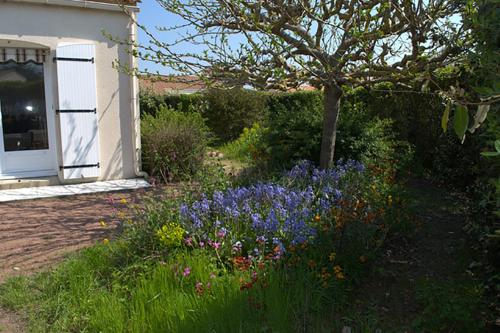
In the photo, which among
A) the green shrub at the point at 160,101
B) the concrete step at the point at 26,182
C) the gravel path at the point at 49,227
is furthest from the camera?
the green shrub at the point at 160,101

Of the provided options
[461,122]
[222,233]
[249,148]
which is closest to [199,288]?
[222,233]

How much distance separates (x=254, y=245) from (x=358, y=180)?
1733 mm

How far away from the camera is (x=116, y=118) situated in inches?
309

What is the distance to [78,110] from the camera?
7461 millimetres

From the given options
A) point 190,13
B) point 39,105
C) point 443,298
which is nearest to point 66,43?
point 39,105

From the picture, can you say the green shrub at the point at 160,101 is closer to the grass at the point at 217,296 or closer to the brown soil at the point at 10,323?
the grass at the point at 217,296

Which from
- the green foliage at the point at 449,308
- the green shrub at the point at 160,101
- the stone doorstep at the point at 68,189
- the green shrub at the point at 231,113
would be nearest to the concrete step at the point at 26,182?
the stone doorstep at the point at 68,189

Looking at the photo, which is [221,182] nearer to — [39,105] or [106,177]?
[106,177]

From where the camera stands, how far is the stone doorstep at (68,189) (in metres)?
6.75

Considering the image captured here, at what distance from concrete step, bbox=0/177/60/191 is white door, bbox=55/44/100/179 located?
260mm

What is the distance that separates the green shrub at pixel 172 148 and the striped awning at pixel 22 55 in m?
2.13

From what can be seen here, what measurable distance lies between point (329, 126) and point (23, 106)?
5.30 m

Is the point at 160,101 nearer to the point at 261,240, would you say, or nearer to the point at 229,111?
the point at 229,111

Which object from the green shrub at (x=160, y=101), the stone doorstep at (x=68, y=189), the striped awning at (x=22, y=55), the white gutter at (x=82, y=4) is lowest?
the stone doorstep at (x=68, y=189)
